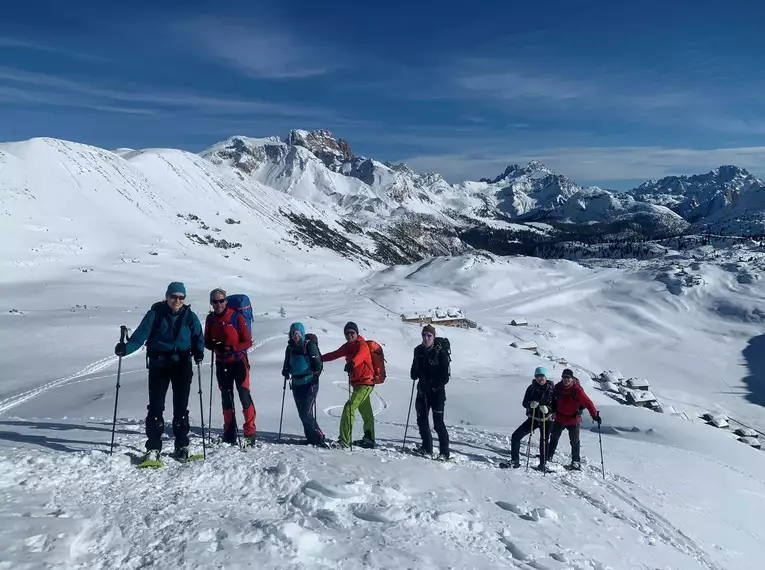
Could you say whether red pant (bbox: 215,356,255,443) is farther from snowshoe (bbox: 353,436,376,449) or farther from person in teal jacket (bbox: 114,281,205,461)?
snowshoe (bbox: 353,436,376,449)

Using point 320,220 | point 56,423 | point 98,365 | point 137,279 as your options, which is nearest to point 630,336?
point 137,279

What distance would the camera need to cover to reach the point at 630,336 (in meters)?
67.4

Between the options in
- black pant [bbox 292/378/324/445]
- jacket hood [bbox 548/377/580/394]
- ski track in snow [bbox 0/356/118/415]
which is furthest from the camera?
ski track in snow [bbox 0/356/118/415]

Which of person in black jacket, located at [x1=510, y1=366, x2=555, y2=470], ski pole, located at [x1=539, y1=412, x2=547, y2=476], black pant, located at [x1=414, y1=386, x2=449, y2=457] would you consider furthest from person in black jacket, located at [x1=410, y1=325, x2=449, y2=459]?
ski pole, located at [x1=539, y1=412, x2=547, y2=476]

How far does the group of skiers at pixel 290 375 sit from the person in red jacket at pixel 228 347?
0.02 meters

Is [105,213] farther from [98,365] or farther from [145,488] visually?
[145,488]

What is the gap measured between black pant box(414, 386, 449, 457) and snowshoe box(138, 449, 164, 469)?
14.3ft

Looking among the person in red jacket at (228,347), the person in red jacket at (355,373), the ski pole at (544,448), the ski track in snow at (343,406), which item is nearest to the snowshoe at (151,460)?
the person in red jacket at (228,347)

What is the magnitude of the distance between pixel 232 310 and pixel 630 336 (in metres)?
68.0

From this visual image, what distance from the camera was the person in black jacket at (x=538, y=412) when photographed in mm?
10836

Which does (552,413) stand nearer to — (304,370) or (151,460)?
(304,370)

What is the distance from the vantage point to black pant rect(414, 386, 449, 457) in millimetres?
9727

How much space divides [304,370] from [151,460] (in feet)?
9.09

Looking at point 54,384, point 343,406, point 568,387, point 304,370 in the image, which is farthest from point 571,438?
point 54,384
